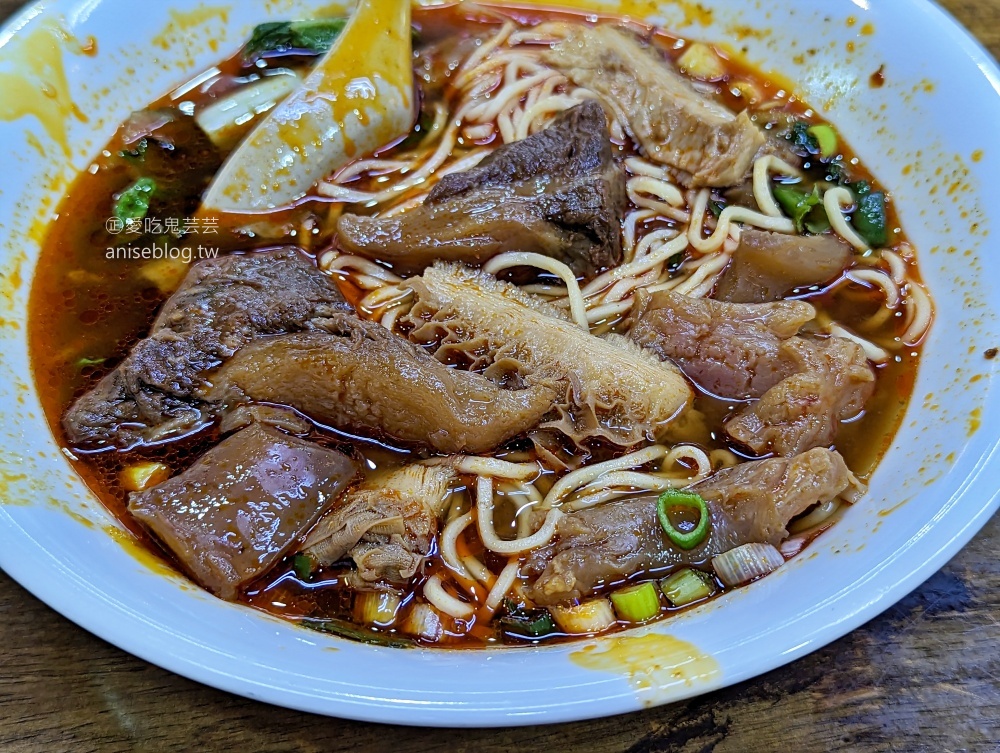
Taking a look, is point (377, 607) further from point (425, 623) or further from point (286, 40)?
point (286, 40)

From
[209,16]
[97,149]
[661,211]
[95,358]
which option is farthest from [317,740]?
[209,16]

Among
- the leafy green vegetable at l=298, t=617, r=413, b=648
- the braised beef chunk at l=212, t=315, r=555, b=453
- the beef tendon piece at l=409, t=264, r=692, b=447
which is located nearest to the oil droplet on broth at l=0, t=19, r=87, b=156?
the braised beef chunk at l=212, t=315, r=555, b=453

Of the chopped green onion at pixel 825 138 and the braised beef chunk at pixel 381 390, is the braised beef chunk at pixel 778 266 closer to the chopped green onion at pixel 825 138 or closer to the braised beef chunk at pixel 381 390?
the chopped green onion at pixel 825 138

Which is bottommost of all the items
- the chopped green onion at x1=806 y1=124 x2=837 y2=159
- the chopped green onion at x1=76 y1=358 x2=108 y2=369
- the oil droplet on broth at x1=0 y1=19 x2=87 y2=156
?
the chopped green onion at x1=76 y1=358 x2=108 y2=369

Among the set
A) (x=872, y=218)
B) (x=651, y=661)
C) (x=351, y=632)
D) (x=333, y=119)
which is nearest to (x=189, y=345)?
(x=351, y=632)

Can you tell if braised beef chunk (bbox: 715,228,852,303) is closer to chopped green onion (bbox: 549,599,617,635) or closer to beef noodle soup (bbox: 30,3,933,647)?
beef noodle soup (bbox: 30,3,933,647)

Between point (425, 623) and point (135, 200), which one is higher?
point (425, 623)

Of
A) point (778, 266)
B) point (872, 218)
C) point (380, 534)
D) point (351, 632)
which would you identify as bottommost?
point (351, 632)
